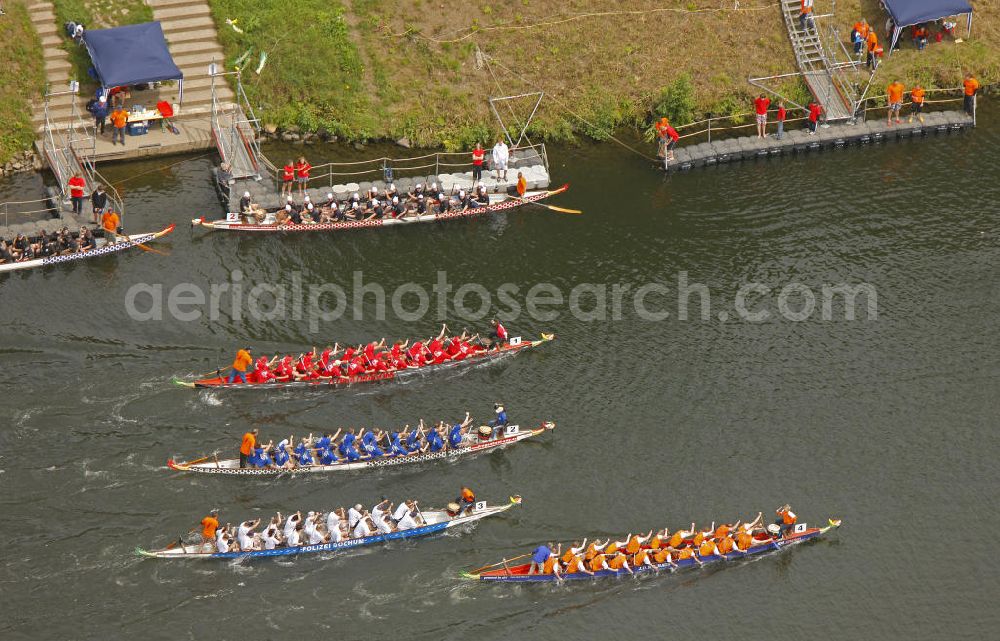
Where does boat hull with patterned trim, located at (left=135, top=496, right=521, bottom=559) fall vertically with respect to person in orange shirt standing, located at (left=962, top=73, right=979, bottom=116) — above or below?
below

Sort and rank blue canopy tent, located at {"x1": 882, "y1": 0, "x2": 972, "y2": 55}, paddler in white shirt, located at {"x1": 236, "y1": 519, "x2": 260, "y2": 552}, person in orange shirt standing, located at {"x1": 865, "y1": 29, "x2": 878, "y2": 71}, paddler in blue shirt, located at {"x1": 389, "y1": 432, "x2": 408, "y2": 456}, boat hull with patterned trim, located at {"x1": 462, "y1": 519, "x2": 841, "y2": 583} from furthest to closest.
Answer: person in orange shirt standing, located at {"x1": 865, "y1": 29, "x2": 878, "y2": 71}
blue canopy tent, located at {"x1": 882, "y1": 0, "x2": 972, "y2": 55}
paddler in blue shirt, located at {"x1": 389, "y1": 432, "x2": 408, "y2": 456}
paddler in white shirt, located at {"x1": 236, "y1": 519, "x2": 260, "y2": 552}
boat hull with patterned trim, located at {"x1": 462, "y1": 519, "x2": 841, "y2": 583}

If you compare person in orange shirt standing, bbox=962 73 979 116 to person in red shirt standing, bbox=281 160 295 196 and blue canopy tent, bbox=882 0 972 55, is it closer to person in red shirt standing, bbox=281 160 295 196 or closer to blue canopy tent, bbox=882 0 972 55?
blue canopy tent, bbox=882 0 972 55

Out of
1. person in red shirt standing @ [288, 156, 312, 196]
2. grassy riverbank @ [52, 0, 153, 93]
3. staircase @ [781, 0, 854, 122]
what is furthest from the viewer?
staircase @ [781, 0, 854, 122]

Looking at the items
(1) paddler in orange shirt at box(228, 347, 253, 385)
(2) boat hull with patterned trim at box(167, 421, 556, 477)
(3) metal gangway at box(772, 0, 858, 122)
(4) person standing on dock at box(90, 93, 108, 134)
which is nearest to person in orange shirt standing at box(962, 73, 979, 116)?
(3) metal gangway at box(772, 0, 858, 122)

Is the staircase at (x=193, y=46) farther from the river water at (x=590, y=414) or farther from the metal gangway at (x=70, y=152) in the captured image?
the metal gangway at (x=70, y=152)

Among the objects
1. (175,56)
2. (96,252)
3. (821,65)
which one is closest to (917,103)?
(821,65)

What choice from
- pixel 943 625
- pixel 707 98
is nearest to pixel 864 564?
pixel 943 625

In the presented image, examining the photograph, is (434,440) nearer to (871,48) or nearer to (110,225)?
(110,225)
